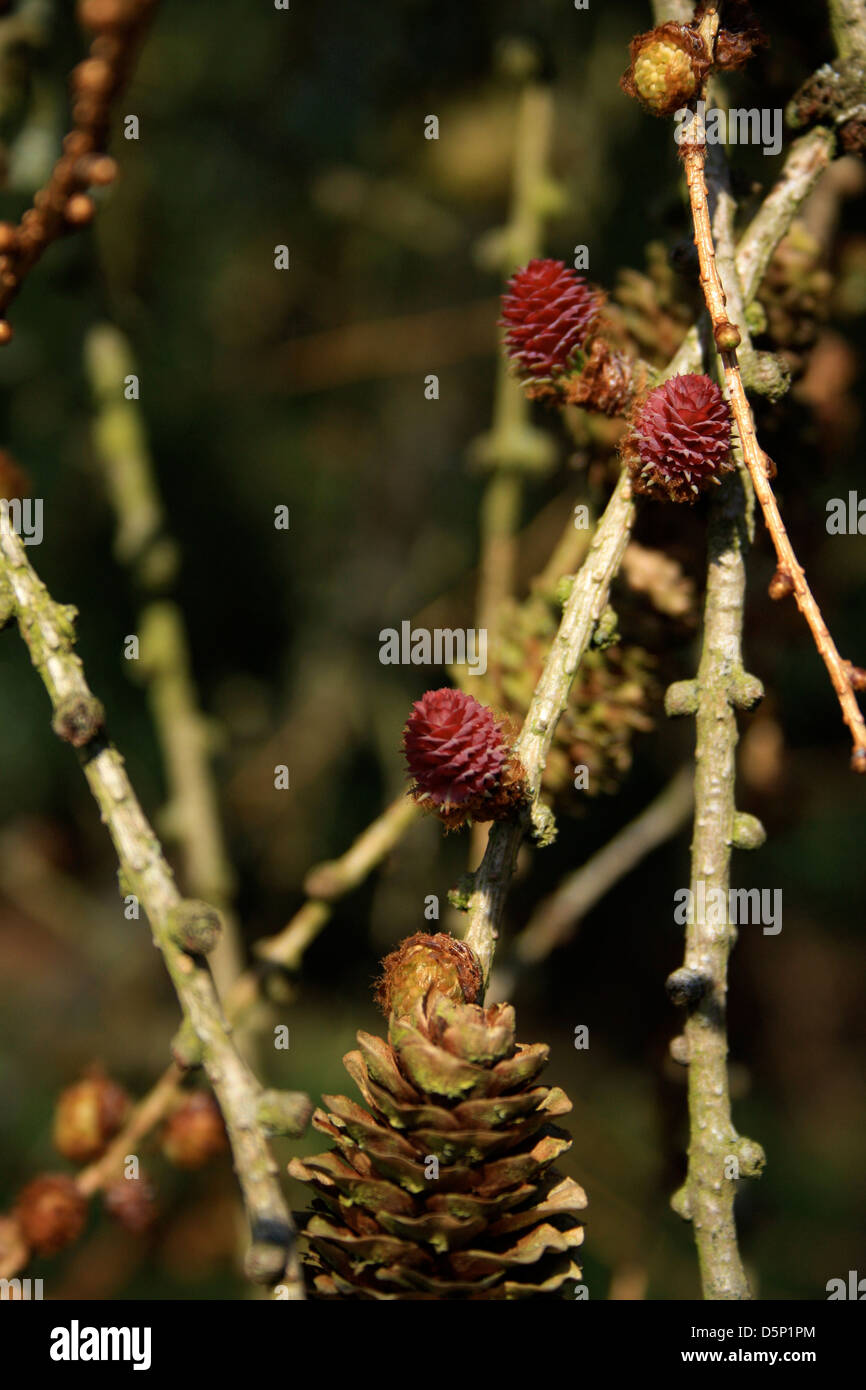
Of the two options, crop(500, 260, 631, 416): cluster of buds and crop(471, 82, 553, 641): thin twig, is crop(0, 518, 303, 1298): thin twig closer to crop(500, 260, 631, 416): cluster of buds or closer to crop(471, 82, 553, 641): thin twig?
crop(500, 260, 631, 416): cluster of buds

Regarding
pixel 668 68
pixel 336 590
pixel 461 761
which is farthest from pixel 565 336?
pixel 336 590

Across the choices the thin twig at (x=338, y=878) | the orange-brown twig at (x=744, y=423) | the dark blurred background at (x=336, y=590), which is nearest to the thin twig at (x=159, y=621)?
the dark blurred background at (x=336, y=590)

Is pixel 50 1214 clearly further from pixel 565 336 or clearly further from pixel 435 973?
pixel 565 336

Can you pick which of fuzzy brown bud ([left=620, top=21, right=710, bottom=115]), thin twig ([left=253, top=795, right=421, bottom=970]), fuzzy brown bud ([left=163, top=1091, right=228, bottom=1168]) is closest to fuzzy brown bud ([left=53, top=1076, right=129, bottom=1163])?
fuzzy brown bud ([left=163, top=1091, right=228, bottom=1168])

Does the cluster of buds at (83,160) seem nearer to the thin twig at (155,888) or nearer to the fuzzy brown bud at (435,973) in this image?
the thin twig at (155,888)

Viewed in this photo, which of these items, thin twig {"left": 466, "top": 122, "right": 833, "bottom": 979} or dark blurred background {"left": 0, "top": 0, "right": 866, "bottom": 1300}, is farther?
dark blurred background {"left": 0, "top": 0, "right": 866, "bottom": 1300}

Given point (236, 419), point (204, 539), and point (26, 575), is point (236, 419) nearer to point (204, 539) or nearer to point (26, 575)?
point (204, 539)
